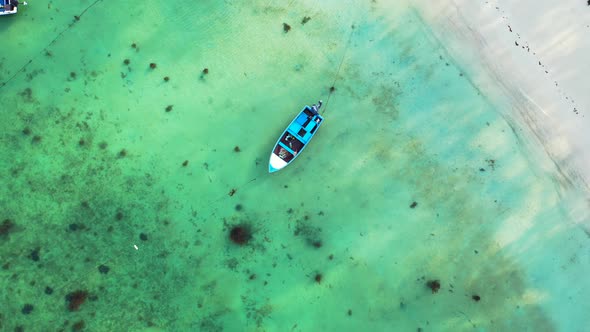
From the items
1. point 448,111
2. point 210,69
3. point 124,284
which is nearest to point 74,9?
point 210,69

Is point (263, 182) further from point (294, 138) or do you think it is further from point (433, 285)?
point (433, 285)

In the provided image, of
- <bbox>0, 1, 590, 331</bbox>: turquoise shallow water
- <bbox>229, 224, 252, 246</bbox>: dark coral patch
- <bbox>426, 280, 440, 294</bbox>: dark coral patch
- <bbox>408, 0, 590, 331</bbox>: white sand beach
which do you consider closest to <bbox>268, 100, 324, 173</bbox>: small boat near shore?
<bbox>0, 1, 590, 331</bbox>: turquoise shallow water

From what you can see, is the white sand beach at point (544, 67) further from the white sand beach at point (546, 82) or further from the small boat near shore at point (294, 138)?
the small boat near shore at point (294, 138)

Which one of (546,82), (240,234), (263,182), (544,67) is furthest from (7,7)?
(546,82)

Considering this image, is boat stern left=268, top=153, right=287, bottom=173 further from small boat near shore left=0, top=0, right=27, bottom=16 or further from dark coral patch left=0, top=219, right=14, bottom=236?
small boat near shore left=0, top=0, right=27, bottom=16

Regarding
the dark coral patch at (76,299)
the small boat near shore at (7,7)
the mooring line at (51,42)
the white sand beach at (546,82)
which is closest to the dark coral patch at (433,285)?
the white sand beach at (546,82)

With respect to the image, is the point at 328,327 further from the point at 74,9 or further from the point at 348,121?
the point at 74,9

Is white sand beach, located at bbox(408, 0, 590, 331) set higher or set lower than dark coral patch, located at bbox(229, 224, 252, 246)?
higher
